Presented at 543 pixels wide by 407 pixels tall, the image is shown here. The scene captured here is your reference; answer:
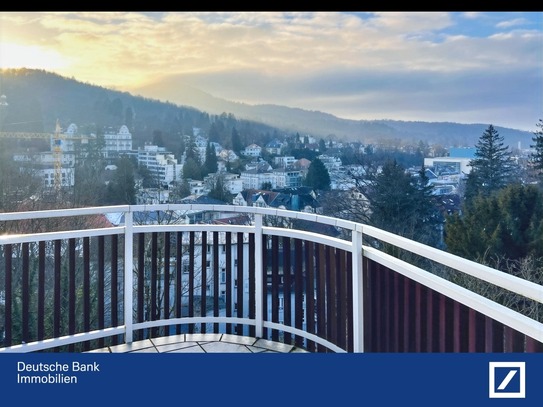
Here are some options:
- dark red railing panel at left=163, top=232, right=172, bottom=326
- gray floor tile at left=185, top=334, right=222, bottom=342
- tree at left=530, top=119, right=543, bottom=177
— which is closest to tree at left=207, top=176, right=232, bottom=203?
dark red railing panel at left=163, top=232, right=172, bottom=326

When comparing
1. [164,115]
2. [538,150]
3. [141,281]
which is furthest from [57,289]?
[538,150]

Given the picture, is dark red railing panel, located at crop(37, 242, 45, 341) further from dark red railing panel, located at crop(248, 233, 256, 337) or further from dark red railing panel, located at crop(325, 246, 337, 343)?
dark red railing panel, located at crop(325, 246, 337, 343)

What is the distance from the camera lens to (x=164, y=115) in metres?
9.13

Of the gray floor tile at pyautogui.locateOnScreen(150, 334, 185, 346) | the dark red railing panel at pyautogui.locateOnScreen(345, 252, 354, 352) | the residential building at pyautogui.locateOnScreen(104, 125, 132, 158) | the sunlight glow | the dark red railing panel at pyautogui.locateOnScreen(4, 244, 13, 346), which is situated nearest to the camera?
the dark red railing panel at pyautogui.locateOnScreen(345, 252, 354, 352)

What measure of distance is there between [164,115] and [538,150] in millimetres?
12780

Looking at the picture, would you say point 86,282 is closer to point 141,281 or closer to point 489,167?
point 141,281

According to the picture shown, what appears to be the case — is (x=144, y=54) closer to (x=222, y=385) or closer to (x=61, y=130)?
(x=61, y=130)

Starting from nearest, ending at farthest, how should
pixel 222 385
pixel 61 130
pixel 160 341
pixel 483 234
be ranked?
pixel 222 385
pixel 160 341
pixel 61 130
pixel 483 234

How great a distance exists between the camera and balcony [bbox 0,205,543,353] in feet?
5.60

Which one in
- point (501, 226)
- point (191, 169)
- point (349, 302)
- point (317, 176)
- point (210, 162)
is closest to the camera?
point (349, 302)

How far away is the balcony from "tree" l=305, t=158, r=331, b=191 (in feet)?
30.0

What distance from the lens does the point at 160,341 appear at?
2.70m
